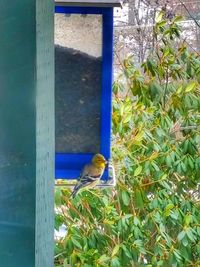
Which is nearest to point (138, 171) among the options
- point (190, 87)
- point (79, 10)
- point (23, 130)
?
point (190, 87)

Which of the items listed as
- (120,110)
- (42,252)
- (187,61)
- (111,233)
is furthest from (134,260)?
(42,252)

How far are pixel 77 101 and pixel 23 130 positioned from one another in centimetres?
79

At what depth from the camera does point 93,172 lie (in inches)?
49.2

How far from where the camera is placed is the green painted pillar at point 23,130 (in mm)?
577

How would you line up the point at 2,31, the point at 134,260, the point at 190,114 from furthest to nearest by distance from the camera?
the point at 190,114 → the point at 134,260 → the point at 2,31

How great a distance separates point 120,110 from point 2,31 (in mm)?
1385

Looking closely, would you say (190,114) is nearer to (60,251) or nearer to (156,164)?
(156,164)

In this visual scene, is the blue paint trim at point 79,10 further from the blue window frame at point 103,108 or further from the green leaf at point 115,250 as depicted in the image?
the green leaf at point 115,250

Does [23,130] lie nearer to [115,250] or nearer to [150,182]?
[115,250]

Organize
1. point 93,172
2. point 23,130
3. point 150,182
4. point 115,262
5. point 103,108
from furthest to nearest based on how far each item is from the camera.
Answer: point 150,182
point 115,262
point 103,108
point 93,172
point 23,130

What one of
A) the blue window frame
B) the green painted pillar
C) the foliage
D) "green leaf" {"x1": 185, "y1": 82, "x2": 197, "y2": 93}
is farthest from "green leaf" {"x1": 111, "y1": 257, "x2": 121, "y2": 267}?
the green painted pillar

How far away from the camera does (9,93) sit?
579 millimetres

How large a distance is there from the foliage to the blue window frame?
31 centimetres

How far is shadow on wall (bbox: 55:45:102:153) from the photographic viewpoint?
1.36 meters
